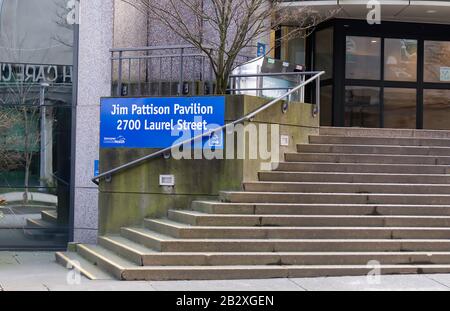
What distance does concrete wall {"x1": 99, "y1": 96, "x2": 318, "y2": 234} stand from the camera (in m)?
10.7

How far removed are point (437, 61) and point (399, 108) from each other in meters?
1.69

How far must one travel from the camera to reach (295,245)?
30.8 feet

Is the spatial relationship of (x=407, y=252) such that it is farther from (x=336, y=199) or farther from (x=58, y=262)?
(x=58, y=262)

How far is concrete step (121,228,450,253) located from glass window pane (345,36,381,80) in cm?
833

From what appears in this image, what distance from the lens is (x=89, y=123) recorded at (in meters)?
13.4

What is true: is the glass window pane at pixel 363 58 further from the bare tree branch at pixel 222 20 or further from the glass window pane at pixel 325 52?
the bare tree branch at pixel 222 20

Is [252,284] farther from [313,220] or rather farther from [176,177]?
[176,177]

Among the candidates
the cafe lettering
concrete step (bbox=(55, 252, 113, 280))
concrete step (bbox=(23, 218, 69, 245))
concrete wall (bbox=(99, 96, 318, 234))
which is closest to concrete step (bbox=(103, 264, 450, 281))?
concrete step (bbox=(55, 252, 113, 280))

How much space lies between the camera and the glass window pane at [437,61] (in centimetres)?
1761

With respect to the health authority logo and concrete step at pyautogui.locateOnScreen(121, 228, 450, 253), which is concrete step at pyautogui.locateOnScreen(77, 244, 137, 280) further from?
the health authority logo

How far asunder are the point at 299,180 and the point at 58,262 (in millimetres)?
4432

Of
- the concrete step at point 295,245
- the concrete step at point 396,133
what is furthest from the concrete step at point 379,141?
the concrete step at point 295,245

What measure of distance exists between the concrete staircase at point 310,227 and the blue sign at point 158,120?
123 centimetres

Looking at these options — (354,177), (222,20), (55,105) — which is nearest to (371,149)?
(354,177)
